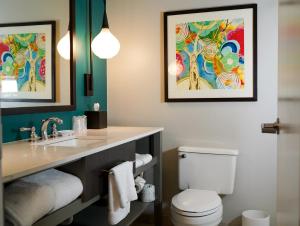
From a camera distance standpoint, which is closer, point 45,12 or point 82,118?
point 45,12

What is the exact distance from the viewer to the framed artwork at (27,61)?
1.83 meters

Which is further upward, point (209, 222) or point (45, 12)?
point (45, 12)

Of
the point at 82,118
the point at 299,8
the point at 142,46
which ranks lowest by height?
the point at 82,118

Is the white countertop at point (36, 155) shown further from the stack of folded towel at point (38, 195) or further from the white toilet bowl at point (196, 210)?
the white toilet bowl at point (196, 210)

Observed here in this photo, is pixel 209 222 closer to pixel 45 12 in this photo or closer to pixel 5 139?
pixel 5 139

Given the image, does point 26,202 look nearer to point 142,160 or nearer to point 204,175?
point 142,160

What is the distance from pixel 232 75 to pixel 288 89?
1828mm

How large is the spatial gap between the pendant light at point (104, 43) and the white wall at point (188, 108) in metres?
0.37

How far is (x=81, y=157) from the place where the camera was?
1558 mm

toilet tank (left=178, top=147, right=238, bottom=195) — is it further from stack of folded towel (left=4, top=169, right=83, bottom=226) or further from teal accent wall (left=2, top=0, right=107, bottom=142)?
stack of folded towel (left=4, top=169, right=83, bottom=226)

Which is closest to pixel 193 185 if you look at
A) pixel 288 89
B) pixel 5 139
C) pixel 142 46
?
pixel 142 46

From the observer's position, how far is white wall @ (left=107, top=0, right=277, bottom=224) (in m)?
2.60

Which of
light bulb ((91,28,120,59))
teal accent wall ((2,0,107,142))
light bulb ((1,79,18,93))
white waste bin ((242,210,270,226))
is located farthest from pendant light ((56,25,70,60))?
white waste bin ((242,210,270,226))

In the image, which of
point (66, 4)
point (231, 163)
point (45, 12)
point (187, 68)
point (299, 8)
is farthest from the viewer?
point (187, 68)
